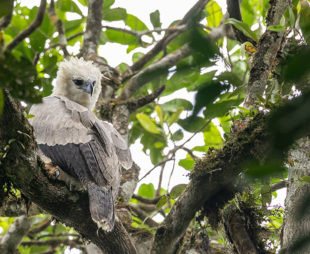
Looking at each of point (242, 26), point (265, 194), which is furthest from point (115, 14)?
point (265, 194)

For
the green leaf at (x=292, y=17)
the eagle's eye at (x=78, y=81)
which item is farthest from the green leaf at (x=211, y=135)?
the green leaf at (x=292, y=17)

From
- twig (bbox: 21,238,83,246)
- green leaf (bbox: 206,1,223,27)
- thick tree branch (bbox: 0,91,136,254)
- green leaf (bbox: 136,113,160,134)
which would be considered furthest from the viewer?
twig (bbox: 21,238,83,246)

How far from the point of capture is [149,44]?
6070 mm

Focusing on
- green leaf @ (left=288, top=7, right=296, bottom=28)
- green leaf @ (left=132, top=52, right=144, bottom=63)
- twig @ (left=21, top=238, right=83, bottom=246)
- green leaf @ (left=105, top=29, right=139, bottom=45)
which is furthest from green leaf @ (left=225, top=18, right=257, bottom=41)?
twig @ (left=21, top=238, right=83, bottom=246)

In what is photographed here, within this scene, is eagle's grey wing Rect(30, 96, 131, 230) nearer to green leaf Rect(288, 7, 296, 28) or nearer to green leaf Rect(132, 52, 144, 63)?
green leaf Rect(288, 7, 296, 28)

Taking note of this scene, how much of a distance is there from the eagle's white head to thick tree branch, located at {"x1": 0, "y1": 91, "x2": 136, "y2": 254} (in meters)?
2.28

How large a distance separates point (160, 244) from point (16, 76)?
250 cm

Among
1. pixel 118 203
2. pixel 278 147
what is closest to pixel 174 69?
pixel 278 147

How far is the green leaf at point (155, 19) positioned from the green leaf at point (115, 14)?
0.46 meters

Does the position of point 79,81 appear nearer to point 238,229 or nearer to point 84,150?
point 84,150

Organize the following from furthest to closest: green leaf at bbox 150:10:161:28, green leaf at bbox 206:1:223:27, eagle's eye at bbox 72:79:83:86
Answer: green leaf at bbox 150:10:161:28 < green leaf at bbox 206:1:223:27 < eagle's eye at bbox 72:79:83:86

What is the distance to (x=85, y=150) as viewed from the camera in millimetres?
3369

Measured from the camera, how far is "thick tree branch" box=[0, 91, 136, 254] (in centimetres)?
241

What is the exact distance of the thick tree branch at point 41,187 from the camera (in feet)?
7.91
